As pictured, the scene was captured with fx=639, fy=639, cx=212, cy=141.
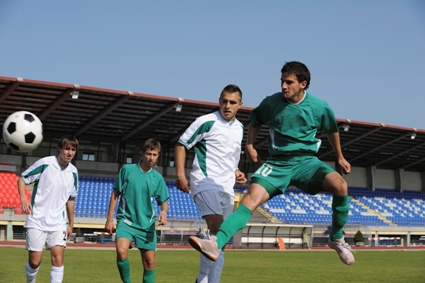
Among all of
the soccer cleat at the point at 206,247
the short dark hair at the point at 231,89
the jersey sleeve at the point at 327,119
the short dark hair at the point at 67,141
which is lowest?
the soccer cleat at the point at 206,247

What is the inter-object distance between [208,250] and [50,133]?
34736 millimetres

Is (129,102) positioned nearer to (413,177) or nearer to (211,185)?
(211,185)

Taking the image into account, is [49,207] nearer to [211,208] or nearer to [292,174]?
[211,208]

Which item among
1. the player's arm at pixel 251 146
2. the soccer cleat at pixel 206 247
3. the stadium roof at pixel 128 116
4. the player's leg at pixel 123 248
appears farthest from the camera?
the stadium roof at pixel 128 116

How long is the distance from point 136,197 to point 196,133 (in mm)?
1366

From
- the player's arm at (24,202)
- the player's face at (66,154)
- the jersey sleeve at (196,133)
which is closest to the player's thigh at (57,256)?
the player's arm at (24,202)

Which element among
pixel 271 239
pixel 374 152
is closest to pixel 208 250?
pixel 271 239

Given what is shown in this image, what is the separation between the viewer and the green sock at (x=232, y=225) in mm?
6219

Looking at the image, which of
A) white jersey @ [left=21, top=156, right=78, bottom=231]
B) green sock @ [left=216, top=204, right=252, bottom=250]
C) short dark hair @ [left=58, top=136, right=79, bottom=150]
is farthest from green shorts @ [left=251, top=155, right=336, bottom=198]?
white jersey @ [left=21, top=156, right=78, bottom=231]

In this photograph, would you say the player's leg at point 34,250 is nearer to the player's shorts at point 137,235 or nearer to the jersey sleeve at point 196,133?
the player's shorts at point 137,235

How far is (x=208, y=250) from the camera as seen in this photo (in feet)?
19.7

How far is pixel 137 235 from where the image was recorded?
830 centimetres

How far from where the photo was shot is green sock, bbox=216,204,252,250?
6219mm

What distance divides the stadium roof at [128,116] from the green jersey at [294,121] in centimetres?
2500
